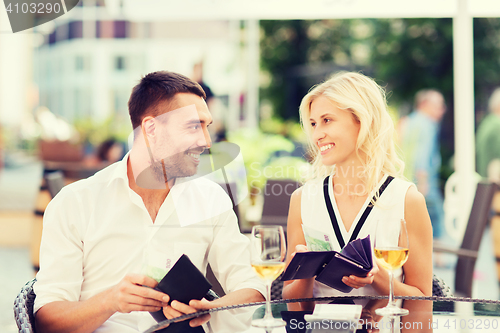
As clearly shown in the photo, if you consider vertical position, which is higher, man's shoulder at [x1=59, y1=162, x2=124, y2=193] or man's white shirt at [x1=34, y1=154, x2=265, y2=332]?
man's shoulder at [x1=59, y1=162, x2=124, y2=193]

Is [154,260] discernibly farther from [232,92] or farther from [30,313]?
[232,92]

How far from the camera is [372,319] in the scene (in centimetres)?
126

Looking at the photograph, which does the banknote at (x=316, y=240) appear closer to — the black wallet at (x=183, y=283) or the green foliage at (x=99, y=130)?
the black wallet at (x=183, y=283)

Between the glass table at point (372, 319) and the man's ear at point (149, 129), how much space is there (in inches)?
23.1

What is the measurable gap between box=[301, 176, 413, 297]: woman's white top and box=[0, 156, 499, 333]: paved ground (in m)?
1.91

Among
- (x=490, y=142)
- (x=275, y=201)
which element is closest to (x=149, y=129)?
(x=275, y=201)

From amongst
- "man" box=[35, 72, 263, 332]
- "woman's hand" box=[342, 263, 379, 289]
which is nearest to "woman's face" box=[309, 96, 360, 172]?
"man" box=[35, 72, 263, 332]

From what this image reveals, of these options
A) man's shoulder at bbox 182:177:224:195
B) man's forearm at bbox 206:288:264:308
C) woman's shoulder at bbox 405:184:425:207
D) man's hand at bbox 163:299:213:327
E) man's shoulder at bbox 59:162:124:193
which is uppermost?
man's shoulder at bbox 59:162:124:193

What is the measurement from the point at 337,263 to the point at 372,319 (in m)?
0.16

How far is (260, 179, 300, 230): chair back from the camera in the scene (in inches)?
104

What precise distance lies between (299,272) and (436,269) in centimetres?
342

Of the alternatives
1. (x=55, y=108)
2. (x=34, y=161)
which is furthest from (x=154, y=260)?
(x=55, y=108)

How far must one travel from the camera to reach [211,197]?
66.9 inches

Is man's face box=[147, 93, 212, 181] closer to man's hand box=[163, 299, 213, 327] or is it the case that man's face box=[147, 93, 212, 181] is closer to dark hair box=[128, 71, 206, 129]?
dark hair box=[128, 71, 206, 129]
